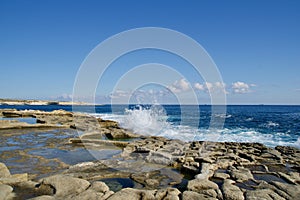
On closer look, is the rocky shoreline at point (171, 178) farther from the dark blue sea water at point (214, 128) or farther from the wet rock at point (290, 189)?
the dark blue sea water at point (214, 128)

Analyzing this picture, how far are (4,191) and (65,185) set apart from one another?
131 centimetres

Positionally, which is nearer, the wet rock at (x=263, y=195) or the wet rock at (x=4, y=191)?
the wet rock at (x=4, y=191)

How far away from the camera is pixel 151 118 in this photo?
25.3 meters

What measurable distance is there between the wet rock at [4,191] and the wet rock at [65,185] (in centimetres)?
76

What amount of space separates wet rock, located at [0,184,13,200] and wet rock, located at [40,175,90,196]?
2.50ft

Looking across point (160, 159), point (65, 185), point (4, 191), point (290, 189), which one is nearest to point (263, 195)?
point (290, 189)

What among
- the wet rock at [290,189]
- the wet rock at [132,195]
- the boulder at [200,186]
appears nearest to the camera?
the wet rock at [132,195]

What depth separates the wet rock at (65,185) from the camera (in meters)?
5.43

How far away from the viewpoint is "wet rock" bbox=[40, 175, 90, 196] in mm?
5430

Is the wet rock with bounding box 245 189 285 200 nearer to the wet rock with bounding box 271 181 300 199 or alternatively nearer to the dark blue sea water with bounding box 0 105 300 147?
the wet rock with bounding box 271 181 300 199

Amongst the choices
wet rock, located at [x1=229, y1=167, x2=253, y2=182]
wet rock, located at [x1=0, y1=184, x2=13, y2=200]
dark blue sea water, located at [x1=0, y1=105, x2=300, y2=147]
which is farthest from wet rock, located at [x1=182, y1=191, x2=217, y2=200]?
dark blue sea water, located at [x1=0, y1=105, x2=300, y2=147]

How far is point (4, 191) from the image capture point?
5.16 meters

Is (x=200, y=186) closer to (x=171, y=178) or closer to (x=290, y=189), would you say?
(x=171, y=178)

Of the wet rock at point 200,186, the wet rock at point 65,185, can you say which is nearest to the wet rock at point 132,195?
the wet rock at point 65,185
